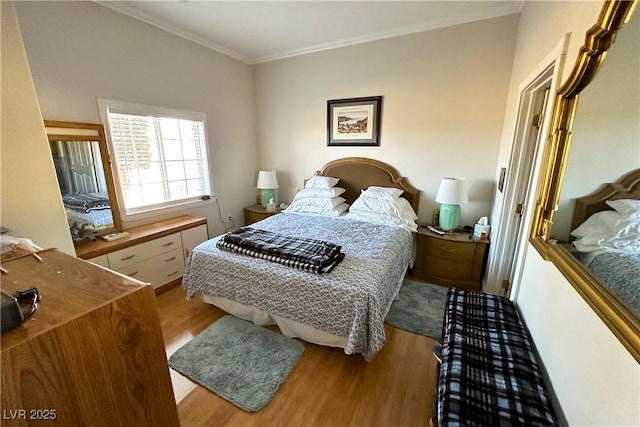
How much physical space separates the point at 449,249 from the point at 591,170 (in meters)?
1.74

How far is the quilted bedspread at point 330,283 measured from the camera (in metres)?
1.66

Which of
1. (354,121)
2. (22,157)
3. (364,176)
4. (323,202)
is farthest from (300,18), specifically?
(22,157)

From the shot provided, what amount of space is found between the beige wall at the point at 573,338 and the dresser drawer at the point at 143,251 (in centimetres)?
→ 298

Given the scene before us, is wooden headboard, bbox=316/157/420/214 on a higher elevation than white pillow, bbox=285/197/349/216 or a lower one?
higher

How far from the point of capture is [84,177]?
2244 millimetres

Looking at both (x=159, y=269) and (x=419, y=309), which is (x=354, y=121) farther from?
(x=159, y=269)

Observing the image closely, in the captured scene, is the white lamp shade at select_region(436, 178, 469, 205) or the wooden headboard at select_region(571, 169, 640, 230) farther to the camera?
the white lamp shade at select_region(436, 178, 469, 205)

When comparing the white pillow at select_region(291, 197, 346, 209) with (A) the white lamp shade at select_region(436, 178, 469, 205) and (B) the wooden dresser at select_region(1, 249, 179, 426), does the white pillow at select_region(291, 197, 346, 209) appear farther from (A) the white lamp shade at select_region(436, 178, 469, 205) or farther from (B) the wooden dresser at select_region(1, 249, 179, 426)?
(B) the wooden dresser at select_region(1, 249, 179, 426)

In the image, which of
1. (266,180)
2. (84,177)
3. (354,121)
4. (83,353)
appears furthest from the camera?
(266,180)

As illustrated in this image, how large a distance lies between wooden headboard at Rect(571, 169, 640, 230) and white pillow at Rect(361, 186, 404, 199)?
1.89 meters

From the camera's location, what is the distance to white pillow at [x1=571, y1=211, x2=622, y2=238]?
2.84ft

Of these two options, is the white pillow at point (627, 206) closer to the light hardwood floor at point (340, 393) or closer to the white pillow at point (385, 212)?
the light hardwood floor at point (340, 393)

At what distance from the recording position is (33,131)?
1524mm

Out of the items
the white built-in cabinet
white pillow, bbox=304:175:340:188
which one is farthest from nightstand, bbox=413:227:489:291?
the white built-in cabinet
